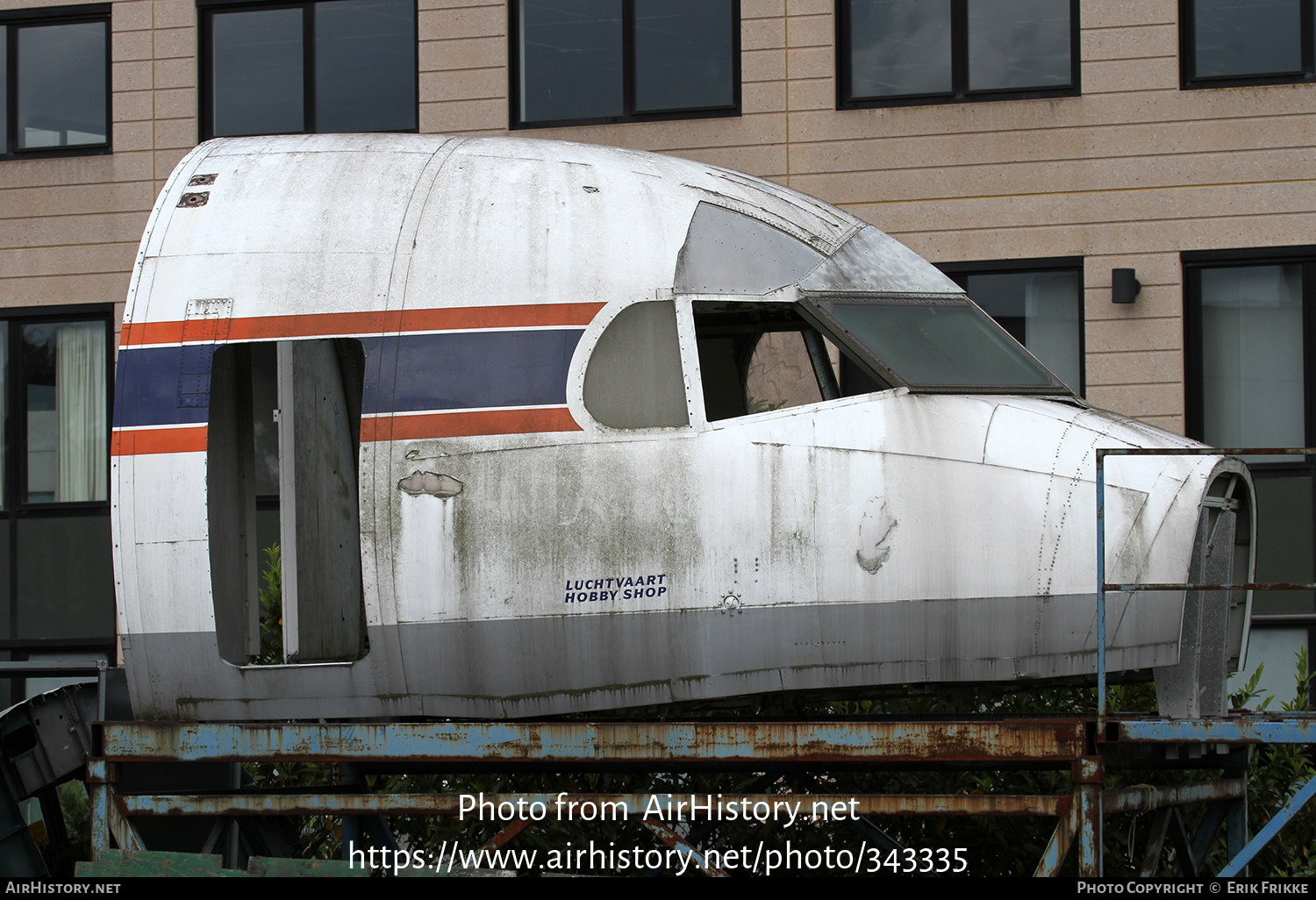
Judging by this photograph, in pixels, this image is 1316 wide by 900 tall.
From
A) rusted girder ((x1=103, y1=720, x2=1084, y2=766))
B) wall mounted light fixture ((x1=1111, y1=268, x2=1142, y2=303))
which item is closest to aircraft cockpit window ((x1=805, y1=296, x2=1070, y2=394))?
rusted girder ((x1=103, y1=720, x2=1084, y2=766))

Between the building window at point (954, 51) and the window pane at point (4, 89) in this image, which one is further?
the window pane at point (4, 89)

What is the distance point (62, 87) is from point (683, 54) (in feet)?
22.2

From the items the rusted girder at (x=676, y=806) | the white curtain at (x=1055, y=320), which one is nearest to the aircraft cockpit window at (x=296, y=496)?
the rusted girder at (x=676, y=806)

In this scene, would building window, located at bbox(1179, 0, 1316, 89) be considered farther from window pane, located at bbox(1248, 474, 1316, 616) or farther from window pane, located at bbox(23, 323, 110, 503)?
window pane, located at bbox(23, 323, 110, 503)

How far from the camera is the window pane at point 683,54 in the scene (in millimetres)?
12961

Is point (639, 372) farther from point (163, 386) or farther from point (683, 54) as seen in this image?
point (683, 54)

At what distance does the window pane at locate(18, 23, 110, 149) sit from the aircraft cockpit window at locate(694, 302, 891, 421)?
983 centimetres

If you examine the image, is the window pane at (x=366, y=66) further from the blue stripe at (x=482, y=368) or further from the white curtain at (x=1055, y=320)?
the blue stripe at (x=482, y=368)

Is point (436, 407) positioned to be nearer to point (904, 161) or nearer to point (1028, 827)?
point (1028, 827)

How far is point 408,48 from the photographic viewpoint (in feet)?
44.5

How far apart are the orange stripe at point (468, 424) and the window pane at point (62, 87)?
386 inches

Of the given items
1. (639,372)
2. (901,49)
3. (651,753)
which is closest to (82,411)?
(901,49)

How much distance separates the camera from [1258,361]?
40.4 feet

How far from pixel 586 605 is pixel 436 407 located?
1102 millimetres
